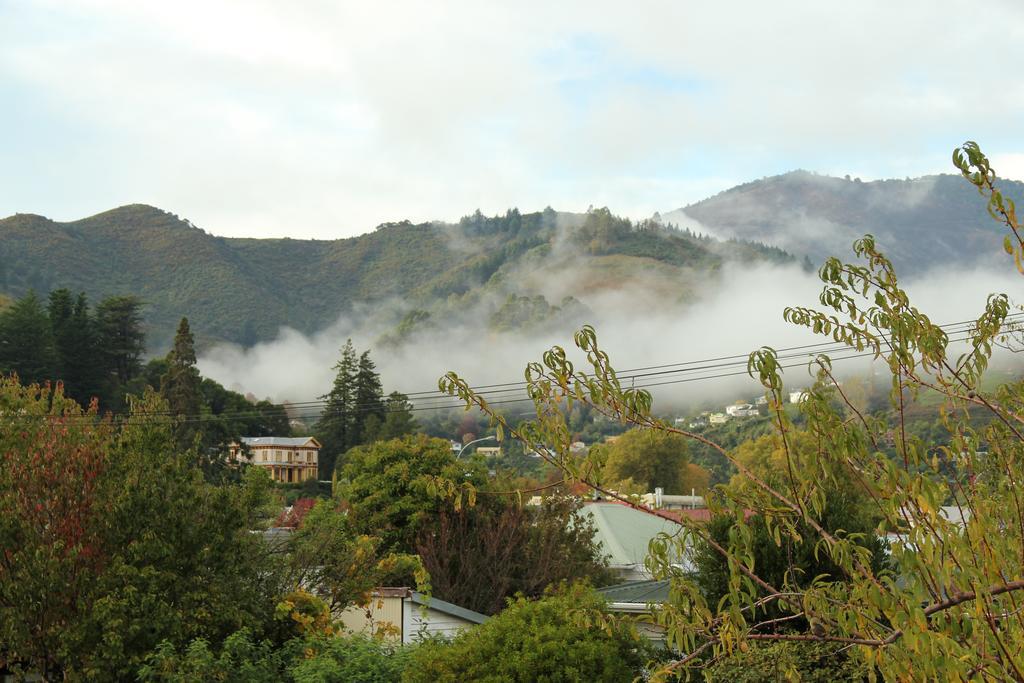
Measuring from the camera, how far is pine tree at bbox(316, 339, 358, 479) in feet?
263

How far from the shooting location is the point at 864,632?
423 centimetres

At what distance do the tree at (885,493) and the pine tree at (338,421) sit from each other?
75006mm

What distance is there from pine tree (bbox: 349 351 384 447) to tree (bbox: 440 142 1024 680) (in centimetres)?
7268

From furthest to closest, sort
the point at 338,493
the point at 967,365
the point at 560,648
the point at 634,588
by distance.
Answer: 1. the point at 338,493
2. the point at 634,588
3. the point at 560,648
4. the point at 967,365

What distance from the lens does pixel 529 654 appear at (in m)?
13.8

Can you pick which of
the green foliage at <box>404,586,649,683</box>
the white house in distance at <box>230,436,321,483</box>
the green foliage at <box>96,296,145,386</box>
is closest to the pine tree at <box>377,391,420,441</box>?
the white house in distance at <box>230,436,321,483</box>

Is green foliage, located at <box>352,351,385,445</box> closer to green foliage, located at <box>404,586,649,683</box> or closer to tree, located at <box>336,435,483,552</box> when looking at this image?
tree, located at <box>336,435,483,552</box>

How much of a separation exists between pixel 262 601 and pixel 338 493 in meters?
13.6

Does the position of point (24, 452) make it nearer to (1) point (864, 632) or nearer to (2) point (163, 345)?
(1) point (864, 632)

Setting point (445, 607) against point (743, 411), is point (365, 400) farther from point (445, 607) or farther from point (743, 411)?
point (743, 411)

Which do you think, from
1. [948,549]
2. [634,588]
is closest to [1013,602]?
[948,549]

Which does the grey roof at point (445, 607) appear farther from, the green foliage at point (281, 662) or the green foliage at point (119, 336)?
the green foliage at point (119, 336)

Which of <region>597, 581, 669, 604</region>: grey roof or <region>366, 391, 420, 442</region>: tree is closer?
<region>597, 581, 669, 604</region>: grey roof

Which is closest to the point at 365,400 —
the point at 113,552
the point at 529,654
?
the point at 113,552
